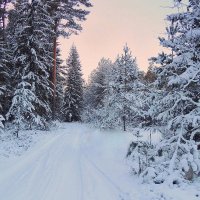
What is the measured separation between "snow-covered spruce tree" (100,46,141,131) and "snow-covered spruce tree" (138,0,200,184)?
34.0 feet

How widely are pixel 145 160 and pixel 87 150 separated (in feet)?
20.5

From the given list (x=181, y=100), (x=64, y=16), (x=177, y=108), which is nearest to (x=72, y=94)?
(x=64, y=16)

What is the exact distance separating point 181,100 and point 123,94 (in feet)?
41.0

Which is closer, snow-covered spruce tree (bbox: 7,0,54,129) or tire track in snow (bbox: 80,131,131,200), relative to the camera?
tire track in snow (bbox: 80,131,131,200)

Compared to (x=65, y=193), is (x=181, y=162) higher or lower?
higher

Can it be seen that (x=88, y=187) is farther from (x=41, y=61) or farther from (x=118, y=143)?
(x=41, y=61)

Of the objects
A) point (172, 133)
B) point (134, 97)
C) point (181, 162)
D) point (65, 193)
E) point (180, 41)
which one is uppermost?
point (180, 41)

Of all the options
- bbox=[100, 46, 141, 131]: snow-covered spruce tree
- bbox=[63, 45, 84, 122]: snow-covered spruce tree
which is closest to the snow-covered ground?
bbox=[100, 46, 141, 131]: snow-covered spruce tree

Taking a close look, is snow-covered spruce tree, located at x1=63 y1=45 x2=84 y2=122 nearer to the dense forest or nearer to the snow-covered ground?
the dense forest

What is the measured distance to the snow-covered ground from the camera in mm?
8977

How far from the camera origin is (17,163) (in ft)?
44.7

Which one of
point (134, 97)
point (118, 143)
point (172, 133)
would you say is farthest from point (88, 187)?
point (134, 97)

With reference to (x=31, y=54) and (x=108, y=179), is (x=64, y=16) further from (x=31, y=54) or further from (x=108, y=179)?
(x=108, y=179)

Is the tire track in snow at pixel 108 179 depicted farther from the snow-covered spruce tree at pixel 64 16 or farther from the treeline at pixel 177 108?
the snow-covered spruce tree at pixel 64 16
